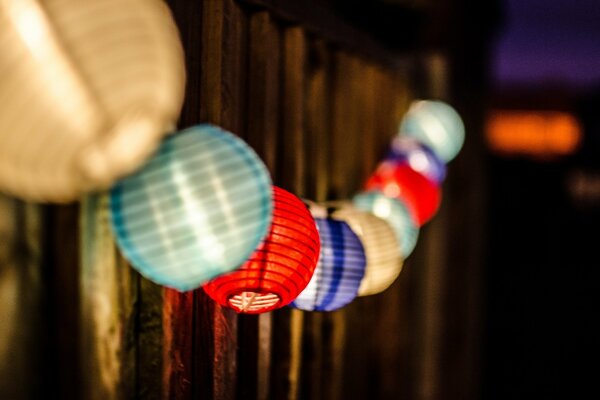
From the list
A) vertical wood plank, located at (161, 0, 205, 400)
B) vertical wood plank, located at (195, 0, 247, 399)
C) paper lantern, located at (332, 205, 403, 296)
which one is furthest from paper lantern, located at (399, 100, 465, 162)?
vertical wood plank, located at (161, 0, 205, 400)

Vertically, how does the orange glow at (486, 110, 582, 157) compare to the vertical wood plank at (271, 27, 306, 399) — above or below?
above

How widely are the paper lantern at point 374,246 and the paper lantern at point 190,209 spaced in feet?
3.51

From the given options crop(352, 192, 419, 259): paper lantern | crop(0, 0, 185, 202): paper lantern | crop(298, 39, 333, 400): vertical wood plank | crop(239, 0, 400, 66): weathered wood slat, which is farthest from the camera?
crop(298, 39, 333, 400): vertical wood plank

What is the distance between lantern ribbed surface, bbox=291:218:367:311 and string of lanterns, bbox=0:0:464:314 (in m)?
0.28

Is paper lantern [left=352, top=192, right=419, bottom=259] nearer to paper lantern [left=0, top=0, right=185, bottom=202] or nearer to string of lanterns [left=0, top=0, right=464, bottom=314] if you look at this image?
string of lanterns [left=0, top=0, right=464, bottom=314]

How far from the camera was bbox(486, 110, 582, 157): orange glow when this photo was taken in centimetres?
1489

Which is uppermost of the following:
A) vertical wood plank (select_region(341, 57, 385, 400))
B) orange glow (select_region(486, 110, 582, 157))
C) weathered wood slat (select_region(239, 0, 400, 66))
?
orange glow (select_region(486, 110, 582, 157))

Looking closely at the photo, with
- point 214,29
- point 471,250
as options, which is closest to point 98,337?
point 214,29

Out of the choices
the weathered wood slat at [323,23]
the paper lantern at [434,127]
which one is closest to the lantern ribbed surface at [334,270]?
the weathered wood slat at [323,23]

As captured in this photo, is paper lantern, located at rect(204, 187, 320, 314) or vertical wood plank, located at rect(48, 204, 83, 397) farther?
vertical wood plank, located at rect(48, 204, 83, 397)

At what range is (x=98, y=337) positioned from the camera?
2705 mm

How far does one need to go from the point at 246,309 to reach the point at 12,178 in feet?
3.12

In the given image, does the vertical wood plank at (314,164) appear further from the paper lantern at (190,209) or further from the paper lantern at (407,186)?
the paper lantern at (190,209)

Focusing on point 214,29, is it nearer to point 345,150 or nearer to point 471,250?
point 345,150
